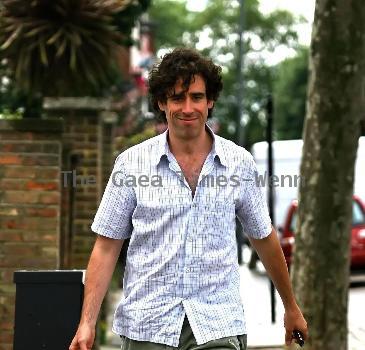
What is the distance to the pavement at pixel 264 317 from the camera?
33.8ft

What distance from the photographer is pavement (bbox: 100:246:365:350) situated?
1031cm

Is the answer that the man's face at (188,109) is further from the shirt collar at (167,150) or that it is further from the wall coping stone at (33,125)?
the wall coping stone at (33,125)

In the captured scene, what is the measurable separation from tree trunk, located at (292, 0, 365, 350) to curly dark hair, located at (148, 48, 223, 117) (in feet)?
11.4

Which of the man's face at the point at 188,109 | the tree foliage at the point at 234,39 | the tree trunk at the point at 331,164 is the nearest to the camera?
the man's face at the point at 188,109

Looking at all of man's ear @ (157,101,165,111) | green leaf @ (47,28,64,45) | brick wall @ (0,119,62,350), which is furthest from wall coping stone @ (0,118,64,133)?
man's ear @ (157,101,165,111)

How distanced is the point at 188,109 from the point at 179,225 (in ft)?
1.40

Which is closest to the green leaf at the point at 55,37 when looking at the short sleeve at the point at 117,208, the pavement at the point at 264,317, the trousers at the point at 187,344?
the pavement at the point at 264,317

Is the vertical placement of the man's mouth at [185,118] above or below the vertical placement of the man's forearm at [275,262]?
above

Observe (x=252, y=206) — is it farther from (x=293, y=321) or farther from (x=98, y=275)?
(x=98, y=275)

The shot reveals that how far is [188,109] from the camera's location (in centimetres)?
409

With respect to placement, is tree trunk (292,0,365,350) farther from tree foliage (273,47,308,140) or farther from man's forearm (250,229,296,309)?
tree foliage (273,47,308,140)

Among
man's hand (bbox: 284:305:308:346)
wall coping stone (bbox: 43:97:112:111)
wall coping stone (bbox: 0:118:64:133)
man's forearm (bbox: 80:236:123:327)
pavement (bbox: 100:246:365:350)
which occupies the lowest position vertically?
pavement (bbox: 100:246:365:350)

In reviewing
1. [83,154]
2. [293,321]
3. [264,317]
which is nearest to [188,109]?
[293,321]

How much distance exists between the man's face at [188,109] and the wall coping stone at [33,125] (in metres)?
3.35
